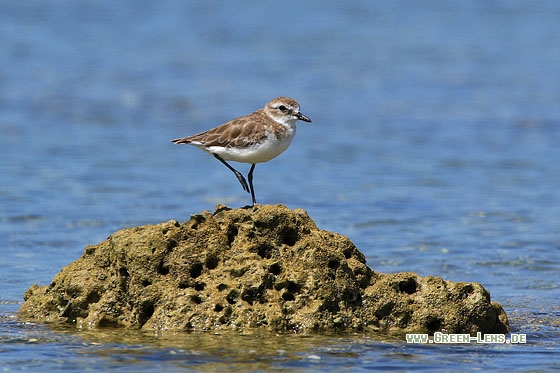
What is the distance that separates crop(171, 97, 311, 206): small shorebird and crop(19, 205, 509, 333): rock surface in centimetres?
80

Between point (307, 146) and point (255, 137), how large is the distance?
1157 cm

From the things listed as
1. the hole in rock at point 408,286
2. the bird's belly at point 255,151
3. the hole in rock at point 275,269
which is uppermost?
the bird's belly at point 255,151

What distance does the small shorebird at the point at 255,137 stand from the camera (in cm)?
938

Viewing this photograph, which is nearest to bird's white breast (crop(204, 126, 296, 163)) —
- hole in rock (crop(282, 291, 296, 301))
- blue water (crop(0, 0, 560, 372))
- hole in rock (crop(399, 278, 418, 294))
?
hole in rock (crop(282, 291, 296, 301))

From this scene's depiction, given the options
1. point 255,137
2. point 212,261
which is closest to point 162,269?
point 212,261

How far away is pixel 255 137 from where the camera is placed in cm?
939

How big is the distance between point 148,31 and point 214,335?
28.6 m

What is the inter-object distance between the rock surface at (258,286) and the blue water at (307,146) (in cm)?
29

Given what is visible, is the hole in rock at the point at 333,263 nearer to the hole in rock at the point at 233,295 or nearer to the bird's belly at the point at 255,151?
the hole in rock at the point at 233,295

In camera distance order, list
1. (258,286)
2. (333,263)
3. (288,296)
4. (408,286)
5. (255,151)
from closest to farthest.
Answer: (258,286) → (288,296) → (333,263) → (408,286) → (255,151)

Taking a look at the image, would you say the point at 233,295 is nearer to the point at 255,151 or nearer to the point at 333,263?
the point at 333,263

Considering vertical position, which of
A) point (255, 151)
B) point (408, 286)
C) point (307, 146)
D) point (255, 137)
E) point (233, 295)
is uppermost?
point (307, 146)

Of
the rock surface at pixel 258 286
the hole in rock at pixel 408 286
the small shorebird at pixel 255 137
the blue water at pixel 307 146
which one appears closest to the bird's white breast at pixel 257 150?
the small shorebird at pixel 255 137

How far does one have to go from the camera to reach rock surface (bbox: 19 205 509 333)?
841 centimetres
